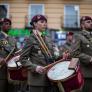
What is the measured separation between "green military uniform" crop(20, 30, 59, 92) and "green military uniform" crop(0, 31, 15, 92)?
1.17m

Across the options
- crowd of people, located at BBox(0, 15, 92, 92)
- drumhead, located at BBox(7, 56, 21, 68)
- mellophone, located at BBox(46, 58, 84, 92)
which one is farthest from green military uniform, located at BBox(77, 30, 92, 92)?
drumhead, located at BBox(7, 56, 21, 68)

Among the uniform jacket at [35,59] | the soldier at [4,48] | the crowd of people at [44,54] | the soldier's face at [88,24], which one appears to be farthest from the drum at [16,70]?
the soldier's face at [88,24]

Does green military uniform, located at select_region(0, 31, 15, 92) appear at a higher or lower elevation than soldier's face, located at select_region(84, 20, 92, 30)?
lower

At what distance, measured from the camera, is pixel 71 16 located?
24359 mm

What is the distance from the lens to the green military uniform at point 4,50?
7.36 m

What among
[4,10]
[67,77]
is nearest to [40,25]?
[67,77]

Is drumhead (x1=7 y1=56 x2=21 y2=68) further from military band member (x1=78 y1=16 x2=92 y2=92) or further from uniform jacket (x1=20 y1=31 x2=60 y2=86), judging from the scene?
military band member (x1=78 y1=16 x2=92 y2=92)

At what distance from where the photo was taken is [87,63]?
254 inches

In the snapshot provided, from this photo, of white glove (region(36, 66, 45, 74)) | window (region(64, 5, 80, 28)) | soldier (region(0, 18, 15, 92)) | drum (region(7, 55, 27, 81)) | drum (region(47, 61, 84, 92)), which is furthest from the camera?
window (region(64, 5, 80, 28))

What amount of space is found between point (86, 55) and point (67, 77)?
3.11ft

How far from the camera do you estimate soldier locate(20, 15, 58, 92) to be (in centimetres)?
603

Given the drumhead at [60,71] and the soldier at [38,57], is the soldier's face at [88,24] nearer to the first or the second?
the soldier at [38,57]

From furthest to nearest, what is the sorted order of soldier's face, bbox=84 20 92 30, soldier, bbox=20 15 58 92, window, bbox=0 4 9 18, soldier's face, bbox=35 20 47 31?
window, bbox=0 4 9 18 < soldier's face, bbox=84 20 92 30 < soldier's face, bbox=35 20 47 31 < soldier, bbox=20 15 58 92

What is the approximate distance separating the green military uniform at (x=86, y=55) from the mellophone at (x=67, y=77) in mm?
648
